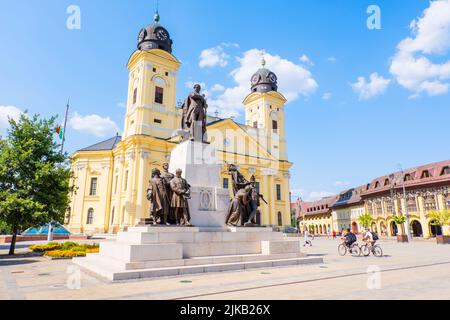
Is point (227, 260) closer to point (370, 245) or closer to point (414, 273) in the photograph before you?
point (414, 273)

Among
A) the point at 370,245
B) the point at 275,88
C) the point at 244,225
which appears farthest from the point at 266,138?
the point at 244,225

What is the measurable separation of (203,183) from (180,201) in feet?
5.47

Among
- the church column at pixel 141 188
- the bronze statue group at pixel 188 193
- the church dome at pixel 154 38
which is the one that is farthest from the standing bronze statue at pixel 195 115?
the church dome at pixel 154 38

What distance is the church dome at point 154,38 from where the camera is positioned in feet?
137

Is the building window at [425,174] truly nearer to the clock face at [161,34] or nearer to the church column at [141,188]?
the church column at [141,188]

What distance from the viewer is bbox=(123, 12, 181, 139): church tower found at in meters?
39.8

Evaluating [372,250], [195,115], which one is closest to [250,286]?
[195,115]

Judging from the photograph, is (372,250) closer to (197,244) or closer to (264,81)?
(197,244)

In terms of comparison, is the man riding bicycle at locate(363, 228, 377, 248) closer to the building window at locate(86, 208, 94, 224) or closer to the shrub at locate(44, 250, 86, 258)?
the shrub at locate(44, 250, 86, 258)

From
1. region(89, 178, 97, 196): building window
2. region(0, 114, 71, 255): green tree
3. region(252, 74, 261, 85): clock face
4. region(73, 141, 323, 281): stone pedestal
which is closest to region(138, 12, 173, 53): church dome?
region(252, 74, 261, 85): clock face

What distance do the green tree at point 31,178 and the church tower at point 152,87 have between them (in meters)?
22.1

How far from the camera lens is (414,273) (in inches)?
349
